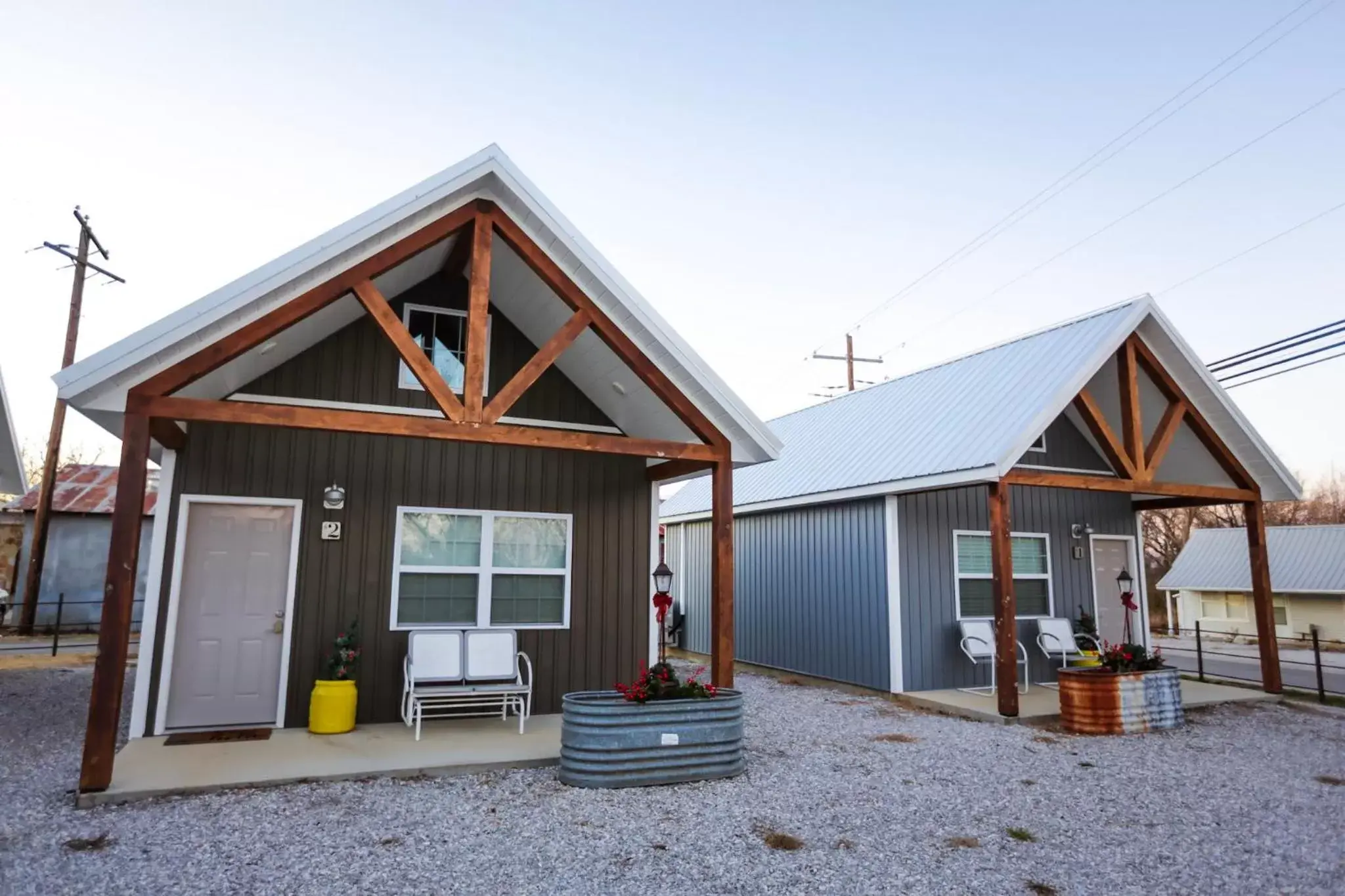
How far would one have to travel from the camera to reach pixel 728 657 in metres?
6.36

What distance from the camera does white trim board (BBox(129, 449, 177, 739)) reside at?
642 centimetres

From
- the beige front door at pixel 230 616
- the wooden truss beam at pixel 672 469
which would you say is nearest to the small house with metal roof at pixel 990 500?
the wooden truss beam at pixel 672 469

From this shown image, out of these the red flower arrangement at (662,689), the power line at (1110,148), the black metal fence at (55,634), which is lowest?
the black metal fence at (55,634)

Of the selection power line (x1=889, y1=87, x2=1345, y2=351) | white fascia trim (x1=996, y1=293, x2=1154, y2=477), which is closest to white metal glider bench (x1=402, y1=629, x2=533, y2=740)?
white fascia trim (x1=996, y1=293, x2=1154, y2=477)

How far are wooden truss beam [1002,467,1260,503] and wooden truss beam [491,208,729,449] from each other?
11.1ft

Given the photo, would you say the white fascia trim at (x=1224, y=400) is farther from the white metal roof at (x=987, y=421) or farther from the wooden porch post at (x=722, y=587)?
the wooden porch post at (x=722, y=587)

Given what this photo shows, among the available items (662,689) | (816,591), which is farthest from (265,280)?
(816,591)

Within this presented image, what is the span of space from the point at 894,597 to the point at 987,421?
224 cm

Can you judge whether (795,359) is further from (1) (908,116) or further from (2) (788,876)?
(2) (788,876)

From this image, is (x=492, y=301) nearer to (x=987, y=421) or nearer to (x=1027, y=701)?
(x=987, y=421)

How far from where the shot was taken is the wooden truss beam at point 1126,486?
26.8 feet

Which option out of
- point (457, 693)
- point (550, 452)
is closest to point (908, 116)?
point (550, 452)

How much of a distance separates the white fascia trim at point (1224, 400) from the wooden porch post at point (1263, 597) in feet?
1.39

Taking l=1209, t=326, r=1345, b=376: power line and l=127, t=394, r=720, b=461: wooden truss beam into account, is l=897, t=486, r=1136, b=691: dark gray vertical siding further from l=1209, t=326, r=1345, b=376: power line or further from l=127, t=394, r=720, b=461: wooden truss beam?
l=127, t=394, r=720, b=461: wooden truss beam
